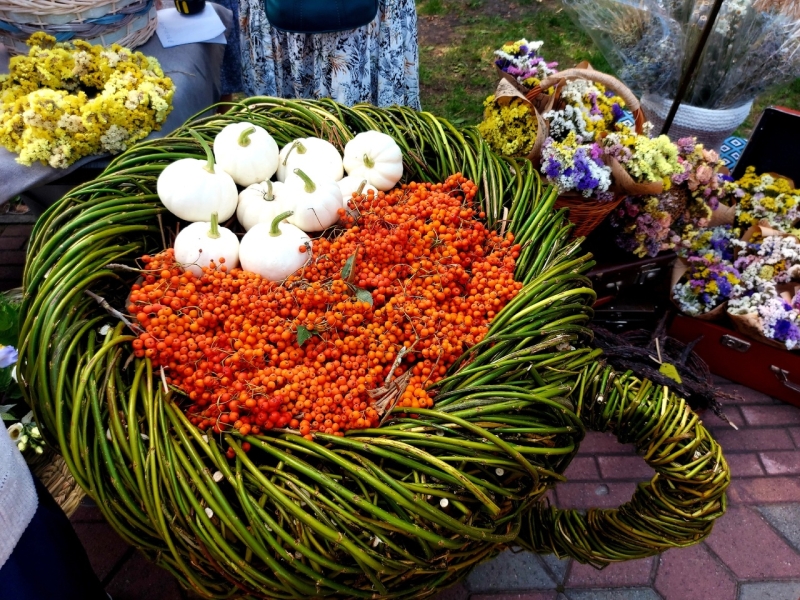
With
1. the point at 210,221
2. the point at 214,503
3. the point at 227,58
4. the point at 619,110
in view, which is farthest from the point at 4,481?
the point at 227,58

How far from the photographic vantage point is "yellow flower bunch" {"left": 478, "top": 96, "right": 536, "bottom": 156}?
6.40 feet

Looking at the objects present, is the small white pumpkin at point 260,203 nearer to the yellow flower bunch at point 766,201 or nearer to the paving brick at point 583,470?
the paving brick at point 583,470

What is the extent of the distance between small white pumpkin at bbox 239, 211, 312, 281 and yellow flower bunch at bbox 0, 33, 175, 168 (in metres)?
0.99

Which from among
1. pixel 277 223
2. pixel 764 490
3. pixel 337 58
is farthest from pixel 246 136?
pixel 764 490

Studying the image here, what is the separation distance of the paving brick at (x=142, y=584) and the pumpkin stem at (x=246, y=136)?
1.28m

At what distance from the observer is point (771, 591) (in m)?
1.70

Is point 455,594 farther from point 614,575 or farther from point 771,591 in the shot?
point 771,591

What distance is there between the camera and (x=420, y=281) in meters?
1.21

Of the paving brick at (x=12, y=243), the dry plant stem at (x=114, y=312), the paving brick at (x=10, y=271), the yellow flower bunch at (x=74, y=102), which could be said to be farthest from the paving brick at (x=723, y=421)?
the paving brick at (x=12, y=243)

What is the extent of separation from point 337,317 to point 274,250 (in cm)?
22

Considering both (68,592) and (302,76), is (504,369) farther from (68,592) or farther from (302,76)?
(302,76)

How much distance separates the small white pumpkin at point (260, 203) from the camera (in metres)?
1.28

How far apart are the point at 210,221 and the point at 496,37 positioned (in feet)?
14.3

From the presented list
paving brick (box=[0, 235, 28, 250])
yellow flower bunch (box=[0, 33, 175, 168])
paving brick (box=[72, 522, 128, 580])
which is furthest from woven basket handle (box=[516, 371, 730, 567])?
paving brick (box=[0, 235, 28, 250])
